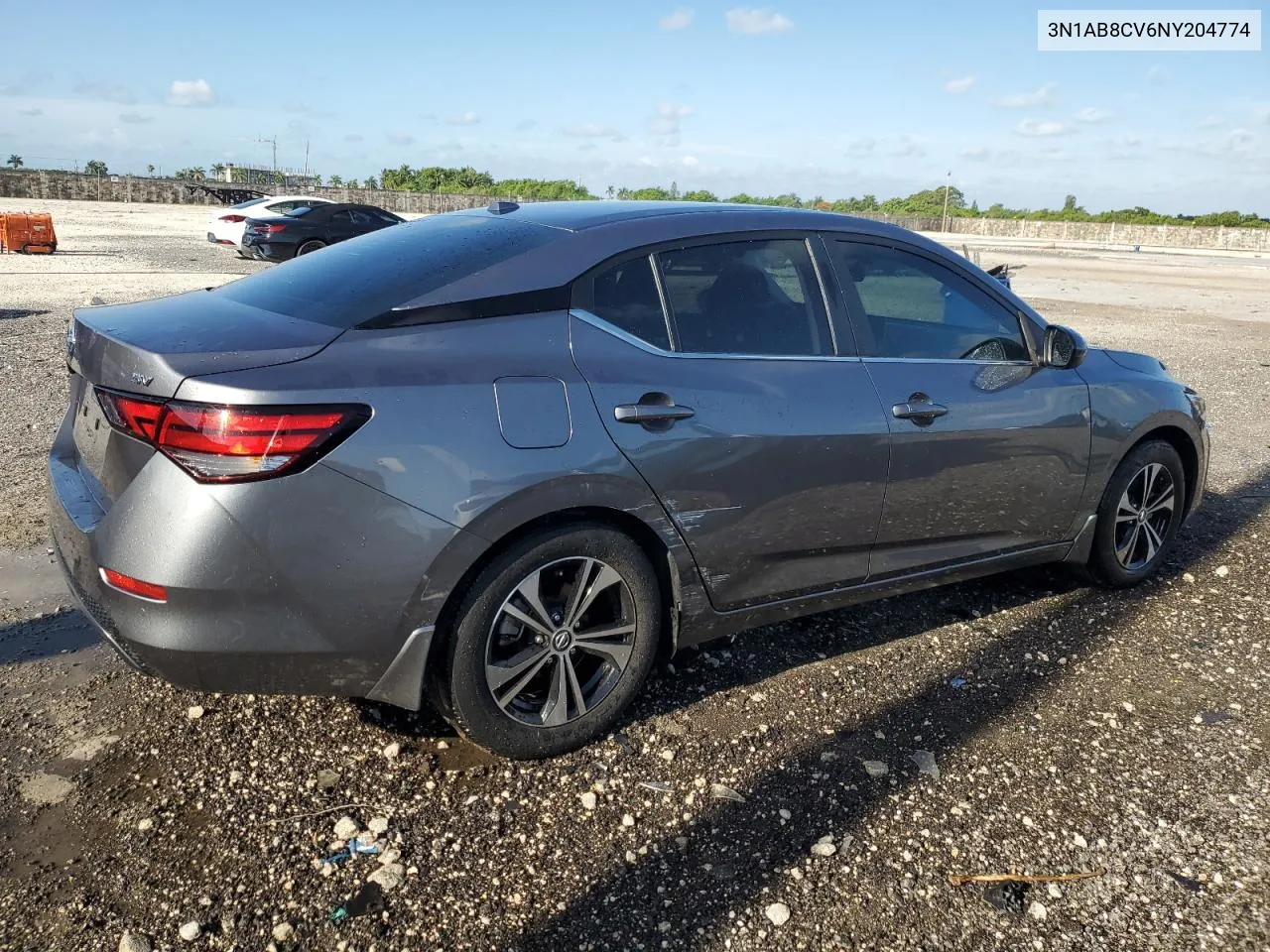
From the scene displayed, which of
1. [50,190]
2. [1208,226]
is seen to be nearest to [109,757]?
[50,190]

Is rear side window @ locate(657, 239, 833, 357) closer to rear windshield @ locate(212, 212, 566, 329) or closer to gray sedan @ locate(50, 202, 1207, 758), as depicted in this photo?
gray sedan @ locate(50, 202, 1207, 758)

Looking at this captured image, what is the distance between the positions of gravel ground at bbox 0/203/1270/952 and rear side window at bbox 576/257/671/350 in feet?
4.39

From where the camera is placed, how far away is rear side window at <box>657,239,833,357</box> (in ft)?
10.8

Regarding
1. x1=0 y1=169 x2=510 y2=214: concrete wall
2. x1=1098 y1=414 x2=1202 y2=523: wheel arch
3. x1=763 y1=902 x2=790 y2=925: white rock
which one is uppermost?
x1=0 y1=169 x2=510 y2=214: concrete wall

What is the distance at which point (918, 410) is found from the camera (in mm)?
3670

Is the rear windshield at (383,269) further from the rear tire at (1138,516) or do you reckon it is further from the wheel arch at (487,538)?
the rear tire at (1138,516)

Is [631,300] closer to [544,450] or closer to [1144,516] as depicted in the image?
[544,450]

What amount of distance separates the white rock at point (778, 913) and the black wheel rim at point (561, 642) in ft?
2.96

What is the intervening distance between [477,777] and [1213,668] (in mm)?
2997

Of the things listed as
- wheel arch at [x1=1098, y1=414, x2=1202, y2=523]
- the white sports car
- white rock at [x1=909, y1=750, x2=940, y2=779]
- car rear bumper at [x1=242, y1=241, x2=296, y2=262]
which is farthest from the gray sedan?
the white sports car

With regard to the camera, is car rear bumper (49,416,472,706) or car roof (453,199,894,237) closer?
car rear bumper (49,416,472,706)

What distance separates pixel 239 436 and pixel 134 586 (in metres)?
0.51

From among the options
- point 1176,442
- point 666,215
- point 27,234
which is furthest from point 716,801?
point 27,234

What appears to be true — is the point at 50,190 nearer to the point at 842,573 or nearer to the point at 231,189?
the point at 231,189
